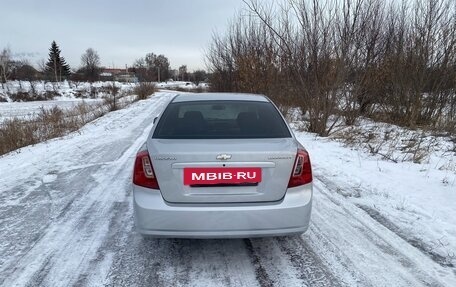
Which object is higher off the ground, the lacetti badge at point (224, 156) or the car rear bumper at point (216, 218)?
the lacetti badge at point (224, 156)

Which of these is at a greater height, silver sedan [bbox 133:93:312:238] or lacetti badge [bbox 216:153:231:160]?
lacetti badge [bbox 216:153:231:160]

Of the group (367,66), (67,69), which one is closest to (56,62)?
(67,69)

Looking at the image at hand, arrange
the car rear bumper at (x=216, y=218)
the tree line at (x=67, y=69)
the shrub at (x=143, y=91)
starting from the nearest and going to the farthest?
the car rear bumper at (x=216, y=218), the shrub at (x=143, y=91), the tree line at (x=67, y=69)

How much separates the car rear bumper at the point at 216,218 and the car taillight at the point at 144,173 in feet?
0.20

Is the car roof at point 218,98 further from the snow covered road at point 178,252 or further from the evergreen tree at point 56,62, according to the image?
the evergreen tree at point 56,62

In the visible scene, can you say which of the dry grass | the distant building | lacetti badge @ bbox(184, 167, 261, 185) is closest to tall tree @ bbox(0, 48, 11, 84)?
the distant building

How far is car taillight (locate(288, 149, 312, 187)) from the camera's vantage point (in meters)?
3.19

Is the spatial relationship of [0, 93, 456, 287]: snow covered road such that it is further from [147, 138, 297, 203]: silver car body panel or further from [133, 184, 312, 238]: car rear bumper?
[147, 138, 297, 203]: silver car body panel

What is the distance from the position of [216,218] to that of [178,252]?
0.84 metres

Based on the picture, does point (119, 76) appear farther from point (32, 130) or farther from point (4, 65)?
point (32, 130)

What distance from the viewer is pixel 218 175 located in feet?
9.96

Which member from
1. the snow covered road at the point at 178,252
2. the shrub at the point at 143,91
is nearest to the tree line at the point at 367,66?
the snow covered road at the point at 178,252

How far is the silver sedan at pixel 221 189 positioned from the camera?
3.02 meters

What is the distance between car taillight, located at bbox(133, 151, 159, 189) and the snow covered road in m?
0.79
